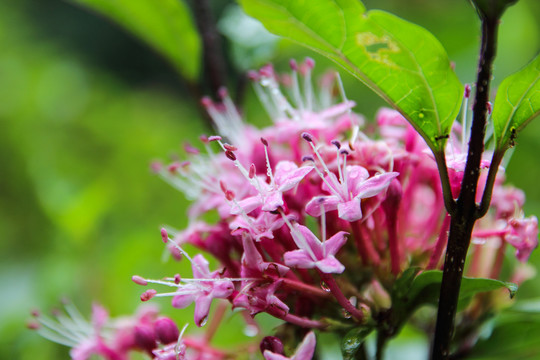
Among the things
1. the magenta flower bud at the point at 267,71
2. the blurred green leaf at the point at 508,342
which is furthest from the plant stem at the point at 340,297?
the magenta flower bud at the point at 267,71

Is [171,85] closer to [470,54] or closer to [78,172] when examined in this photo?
[78,172]

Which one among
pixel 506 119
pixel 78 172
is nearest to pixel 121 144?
pixel 78 172

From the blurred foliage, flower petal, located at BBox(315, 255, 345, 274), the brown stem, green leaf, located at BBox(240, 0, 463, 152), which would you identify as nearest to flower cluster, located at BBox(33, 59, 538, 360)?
flower petal, located at BBox(315, 255, 345, 274)

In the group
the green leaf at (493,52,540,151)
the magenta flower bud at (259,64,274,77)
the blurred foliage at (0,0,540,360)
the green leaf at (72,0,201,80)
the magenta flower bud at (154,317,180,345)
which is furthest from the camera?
the blurred foliage at (0,0,540,360)

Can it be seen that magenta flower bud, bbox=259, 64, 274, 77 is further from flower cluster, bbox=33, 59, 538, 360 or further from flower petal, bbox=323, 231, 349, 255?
flower petal, bbox=323, 231, 349, 255

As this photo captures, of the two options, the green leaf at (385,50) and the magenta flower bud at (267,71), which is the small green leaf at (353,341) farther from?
the magenta flower bud at (267,71)
